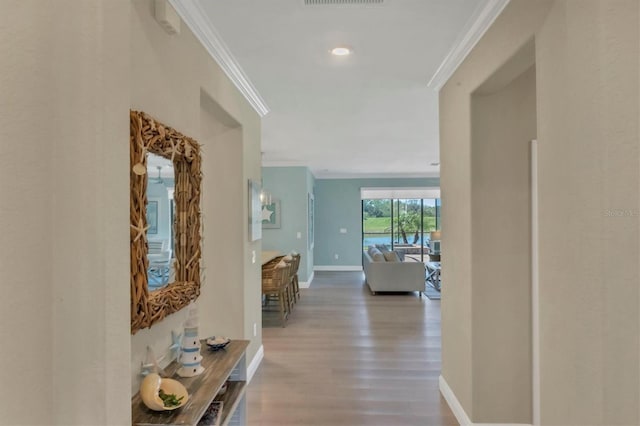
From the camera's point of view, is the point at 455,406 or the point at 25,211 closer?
the point at 25,211

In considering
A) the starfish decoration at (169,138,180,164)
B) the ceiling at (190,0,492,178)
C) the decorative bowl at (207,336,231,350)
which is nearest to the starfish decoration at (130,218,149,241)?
the starfish decoration at (169,138,180,164)

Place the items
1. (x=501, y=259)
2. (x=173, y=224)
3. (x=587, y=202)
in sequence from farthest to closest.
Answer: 1. (x=501, y=259)
2. (x=173, y=224)
3. (x=587, y=202)

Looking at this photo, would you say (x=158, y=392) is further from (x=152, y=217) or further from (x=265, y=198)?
(x=265, y=198)

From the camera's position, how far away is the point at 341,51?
2.44m

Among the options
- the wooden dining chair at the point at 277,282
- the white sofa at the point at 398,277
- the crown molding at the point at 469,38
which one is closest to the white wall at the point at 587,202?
the crown molding at the point at 469,38

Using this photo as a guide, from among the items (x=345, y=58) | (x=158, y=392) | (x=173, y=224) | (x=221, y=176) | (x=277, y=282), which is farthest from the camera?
(x=277, y=282)

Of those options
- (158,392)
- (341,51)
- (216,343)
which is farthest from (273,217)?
(158,392)

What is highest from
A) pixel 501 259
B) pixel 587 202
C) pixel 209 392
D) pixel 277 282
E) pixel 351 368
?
pixel 587 202

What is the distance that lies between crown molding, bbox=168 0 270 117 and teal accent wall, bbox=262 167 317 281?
13.9 ft

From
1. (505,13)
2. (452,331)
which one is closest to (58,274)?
(505,13)

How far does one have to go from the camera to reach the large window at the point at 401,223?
10000 mm

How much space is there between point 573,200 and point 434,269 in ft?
22.6

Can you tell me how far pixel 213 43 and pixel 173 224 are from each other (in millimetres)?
1222

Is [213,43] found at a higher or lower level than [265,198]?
higher
